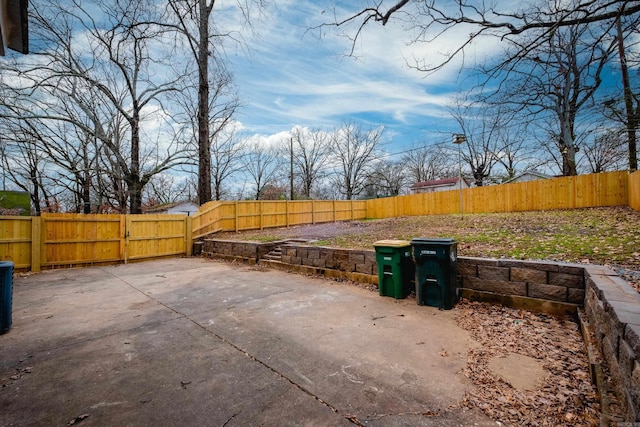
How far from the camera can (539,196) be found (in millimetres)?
14500

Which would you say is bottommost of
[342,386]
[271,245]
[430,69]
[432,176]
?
[342,386]

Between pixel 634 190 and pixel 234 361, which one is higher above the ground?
pixel 634 190

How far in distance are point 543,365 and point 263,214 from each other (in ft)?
44.6

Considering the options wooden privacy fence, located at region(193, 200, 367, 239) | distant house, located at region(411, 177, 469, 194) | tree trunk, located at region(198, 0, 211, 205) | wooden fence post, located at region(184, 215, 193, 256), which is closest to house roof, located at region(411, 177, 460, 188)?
distant house, located at region(411, 177, 469, 194)

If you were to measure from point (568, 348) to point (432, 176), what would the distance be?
133ft

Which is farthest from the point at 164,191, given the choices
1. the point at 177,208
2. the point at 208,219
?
the point at 208,219

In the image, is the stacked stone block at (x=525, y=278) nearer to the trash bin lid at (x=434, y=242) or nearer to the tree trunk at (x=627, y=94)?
the trash bin lid at (x=434, y=242)

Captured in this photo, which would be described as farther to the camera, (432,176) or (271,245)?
(432,176)

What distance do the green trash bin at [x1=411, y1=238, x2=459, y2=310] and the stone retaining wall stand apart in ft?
1.53

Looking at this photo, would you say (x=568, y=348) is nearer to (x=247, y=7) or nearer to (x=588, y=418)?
(x=588, y=418)

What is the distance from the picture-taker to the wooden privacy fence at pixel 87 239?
7.67 metres

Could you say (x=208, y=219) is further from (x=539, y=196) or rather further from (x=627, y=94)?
(x=539, y=196)

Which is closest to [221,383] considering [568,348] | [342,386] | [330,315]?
[342,386]

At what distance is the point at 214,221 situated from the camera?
40.8 feet
